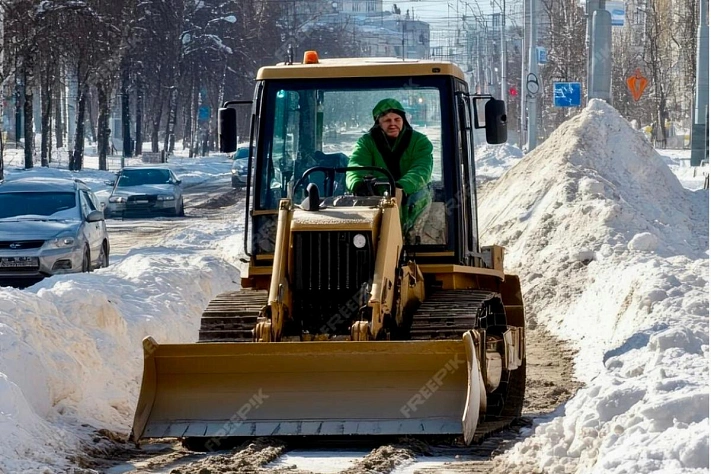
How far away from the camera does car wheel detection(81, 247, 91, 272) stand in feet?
67.1

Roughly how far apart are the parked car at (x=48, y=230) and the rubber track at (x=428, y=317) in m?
10.6

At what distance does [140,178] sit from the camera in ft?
121

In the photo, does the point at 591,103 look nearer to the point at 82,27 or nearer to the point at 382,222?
the point at 382,222

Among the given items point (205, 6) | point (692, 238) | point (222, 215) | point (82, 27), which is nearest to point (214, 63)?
point (205, 6)

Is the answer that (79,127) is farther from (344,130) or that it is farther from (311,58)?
(344,130)

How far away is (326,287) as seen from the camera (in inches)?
344

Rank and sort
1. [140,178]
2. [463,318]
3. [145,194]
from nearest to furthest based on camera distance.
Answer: [463,318]
[145,194]
[140,178]

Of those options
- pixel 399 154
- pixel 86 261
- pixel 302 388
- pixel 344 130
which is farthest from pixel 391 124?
pixel 86 261

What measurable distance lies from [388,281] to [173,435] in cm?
167

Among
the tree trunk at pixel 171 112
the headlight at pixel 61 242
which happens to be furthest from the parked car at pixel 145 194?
the tree trunk at pixel 171 112

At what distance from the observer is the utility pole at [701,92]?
117 ft

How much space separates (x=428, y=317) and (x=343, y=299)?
57cm

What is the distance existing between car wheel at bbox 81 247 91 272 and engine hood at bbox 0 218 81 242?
1.36 feet

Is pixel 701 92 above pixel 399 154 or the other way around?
above
